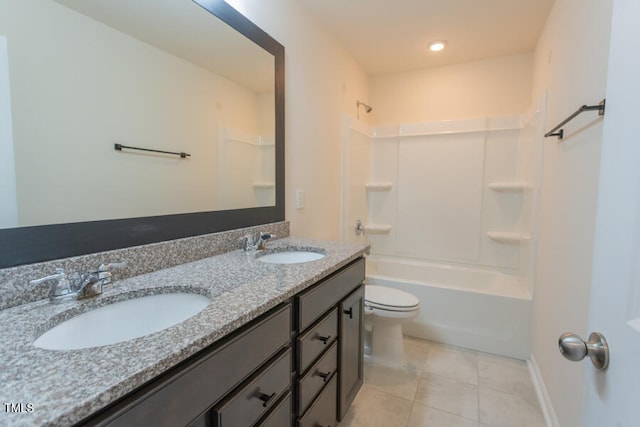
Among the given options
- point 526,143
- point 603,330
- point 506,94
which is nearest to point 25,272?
point 603,330

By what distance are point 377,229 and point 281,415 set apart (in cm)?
244

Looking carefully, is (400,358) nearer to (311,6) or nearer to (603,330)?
(603,330)

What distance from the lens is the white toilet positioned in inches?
80.0

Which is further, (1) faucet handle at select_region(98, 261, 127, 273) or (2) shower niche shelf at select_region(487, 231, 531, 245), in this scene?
(2) shower niche shelf at select_region(487, 231, 531, 245)

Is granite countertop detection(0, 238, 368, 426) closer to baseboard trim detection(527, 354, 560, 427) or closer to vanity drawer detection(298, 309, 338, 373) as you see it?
A: vanity drawer detection(298, 309, 338, 373)

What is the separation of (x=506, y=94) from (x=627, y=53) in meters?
→ 2.61

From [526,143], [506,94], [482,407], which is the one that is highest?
[506,94]

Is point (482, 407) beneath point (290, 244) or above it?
beneath

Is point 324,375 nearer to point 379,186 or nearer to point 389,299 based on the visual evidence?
point 389,299

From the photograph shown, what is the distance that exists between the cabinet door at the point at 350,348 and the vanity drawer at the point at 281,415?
1.41 feet

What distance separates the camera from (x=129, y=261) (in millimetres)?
1014

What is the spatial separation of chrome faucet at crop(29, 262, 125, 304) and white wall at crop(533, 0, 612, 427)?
1663mm

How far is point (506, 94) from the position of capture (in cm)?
272

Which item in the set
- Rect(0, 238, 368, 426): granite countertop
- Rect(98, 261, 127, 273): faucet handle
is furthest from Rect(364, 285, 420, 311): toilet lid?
Rect(98, 261, 127, 273): faucet handle
